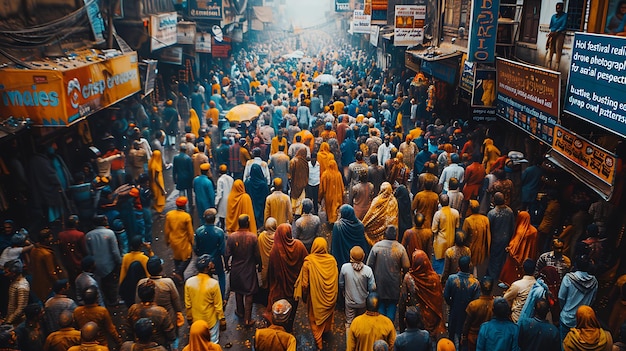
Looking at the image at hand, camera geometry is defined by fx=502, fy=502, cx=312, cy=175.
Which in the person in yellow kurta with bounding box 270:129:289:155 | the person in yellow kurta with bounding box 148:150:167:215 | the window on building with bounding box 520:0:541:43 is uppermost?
the window on building with bounding box 520:0:541:43

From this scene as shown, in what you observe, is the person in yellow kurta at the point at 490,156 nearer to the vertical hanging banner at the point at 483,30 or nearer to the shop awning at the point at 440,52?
the vertical hanging banner at the point at 483,30

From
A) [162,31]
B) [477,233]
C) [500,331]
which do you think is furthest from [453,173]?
[162,31]

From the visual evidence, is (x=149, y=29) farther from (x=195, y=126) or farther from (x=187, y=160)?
(x=187, y=160)

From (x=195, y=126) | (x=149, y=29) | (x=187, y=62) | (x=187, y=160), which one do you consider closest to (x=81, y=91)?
(x=187, y=160)

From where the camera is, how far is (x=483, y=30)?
1093 centimetres

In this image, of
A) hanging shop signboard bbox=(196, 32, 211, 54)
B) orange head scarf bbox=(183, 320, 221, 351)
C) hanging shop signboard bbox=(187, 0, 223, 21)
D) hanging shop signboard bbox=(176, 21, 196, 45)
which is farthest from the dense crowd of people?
hanging shop signboard bbox=(187, 0, 223, 21)

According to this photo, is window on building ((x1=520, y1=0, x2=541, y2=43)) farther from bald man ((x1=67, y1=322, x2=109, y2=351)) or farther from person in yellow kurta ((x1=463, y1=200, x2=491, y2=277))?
bald man ((x1=67, y1=322, x2=109, y2=351))

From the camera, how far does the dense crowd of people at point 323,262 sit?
5.09 m

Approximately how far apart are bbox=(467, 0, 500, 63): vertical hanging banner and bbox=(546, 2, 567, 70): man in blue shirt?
129 centimetres

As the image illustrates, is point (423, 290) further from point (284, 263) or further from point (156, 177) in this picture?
point (156, 177)

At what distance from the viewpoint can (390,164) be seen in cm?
1002

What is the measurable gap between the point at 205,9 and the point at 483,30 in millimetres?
14022

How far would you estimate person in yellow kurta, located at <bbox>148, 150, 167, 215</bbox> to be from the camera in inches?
409

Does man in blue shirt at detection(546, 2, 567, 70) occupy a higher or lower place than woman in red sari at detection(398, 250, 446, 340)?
higher
